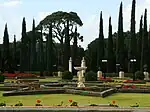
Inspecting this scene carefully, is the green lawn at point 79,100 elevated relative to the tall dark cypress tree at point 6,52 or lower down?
lower down

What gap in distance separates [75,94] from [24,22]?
48.6 metres

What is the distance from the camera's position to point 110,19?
6419cm

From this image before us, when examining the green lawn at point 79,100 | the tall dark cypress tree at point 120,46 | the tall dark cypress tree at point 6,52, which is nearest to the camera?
the green lawn at point 79,100

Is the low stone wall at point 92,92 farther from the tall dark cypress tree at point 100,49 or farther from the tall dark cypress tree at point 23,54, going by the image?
the tall dark cypress tree at point 23,54

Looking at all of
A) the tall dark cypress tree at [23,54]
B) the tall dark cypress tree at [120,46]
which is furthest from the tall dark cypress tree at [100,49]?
the tall dark cypress tree at [23,54]

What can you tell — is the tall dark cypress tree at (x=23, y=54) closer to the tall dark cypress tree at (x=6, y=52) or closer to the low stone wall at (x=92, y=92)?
the tall dark cypress tree at (x=6, y=52)

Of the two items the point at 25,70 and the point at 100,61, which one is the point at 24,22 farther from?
the point at 100,61

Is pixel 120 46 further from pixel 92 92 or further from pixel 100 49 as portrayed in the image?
pixel 92 92

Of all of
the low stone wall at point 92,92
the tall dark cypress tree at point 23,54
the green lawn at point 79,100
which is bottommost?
the green lawn at point 79,100

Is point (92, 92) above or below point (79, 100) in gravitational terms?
above

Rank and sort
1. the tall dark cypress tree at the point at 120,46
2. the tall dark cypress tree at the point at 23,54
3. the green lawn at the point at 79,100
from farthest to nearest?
1. the tall dark cypress tree at the point at 23,54
2. the tall dark cypress tree at the point at 120,46
3. the green lawn at the point at 79,100

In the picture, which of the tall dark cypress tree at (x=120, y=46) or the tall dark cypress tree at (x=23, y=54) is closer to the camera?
the tall dark cypress tree at (x=120, y=46)

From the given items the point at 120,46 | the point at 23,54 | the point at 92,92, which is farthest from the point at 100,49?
the point at 92,92

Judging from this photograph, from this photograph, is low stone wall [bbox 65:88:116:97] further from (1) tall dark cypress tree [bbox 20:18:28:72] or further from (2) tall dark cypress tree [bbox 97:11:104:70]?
(1) tall dark cypress tree [bbox 20:18:28:72]
